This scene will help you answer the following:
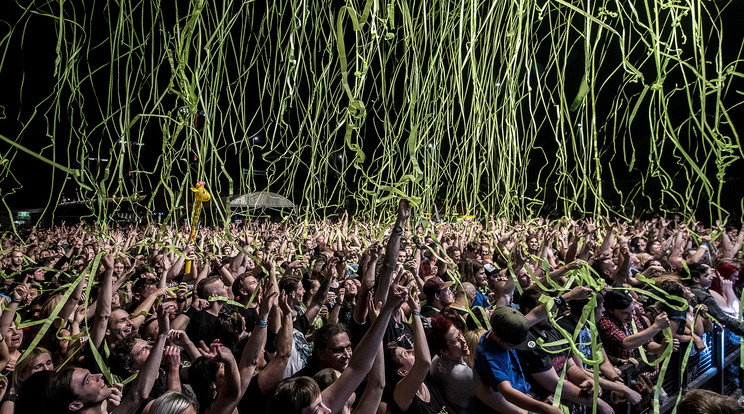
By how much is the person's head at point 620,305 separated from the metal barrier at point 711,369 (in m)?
0.49

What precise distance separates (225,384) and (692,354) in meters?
4.01

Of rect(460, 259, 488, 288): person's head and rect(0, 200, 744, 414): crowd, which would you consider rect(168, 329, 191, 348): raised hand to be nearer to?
rect(0, 200, 744, 414): crowd

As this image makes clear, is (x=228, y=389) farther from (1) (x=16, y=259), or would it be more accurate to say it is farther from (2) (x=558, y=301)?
(1) (x=16, y=259)

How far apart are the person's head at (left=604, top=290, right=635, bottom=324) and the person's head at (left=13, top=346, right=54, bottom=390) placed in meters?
4.10

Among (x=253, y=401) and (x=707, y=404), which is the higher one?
(x=707, y=404)

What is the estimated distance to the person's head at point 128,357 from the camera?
126 inches

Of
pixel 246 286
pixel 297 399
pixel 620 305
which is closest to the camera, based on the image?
pixel 297 399

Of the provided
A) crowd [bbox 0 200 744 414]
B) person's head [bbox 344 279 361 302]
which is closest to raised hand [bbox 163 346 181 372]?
crowd [bbox 0 200 744 414]

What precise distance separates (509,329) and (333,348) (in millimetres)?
1077

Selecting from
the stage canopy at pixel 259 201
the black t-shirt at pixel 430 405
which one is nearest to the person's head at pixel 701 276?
the black t-shirt at pixel 430 405

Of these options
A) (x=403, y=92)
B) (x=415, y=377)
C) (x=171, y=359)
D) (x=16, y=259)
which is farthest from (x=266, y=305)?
(x=403, y=92)

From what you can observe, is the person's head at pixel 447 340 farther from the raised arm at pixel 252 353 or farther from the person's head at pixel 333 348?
the raised arm at pixel 252 353

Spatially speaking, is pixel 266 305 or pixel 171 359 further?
pixel 266 305

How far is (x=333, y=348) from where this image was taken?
2.97 meters
